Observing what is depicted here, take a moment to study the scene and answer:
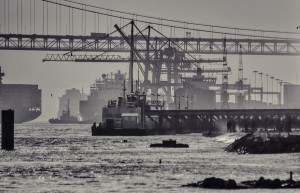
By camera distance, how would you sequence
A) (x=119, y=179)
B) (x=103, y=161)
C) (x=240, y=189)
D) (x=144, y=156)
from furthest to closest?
(x=144, y=156) → (x=103, y=161) → (x=119, y=179) → (x=240, y=189)

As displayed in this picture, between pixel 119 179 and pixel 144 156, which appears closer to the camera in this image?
pixel 119 179

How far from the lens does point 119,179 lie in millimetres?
91375

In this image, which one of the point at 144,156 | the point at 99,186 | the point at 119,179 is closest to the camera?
the point at 99,186

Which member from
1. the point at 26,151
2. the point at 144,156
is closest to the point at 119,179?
the point at 144,156

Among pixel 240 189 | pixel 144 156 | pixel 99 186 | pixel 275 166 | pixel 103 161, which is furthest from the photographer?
pixel 144 156

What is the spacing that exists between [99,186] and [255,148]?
123 ft

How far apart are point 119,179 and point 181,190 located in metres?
10.7

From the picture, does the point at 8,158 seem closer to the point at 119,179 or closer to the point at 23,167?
the point at 23,167

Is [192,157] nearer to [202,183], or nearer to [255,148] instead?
[255,148]

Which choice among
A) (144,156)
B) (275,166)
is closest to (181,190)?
(275,166)

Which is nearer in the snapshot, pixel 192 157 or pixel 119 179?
pixel 119 179

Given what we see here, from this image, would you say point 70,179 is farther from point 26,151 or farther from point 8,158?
point 26,151

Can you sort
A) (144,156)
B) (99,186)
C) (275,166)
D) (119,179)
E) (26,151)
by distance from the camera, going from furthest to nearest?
1. (26,151)
2. (144,156)
3. (275,166)
4. (119,179)
5. (99,186)

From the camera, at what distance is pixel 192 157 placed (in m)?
119
